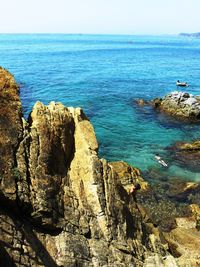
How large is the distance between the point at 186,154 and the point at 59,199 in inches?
1006

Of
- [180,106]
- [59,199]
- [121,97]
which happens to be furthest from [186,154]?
[121,97]

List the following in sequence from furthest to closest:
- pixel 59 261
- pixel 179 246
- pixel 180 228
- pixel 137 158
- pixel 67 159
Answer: pixel 137 158
pixel 180 228
pixel 179 246
pixel 67 159
pixel 59 261

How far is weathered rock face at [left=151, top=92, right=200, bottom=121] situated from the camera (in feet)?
171

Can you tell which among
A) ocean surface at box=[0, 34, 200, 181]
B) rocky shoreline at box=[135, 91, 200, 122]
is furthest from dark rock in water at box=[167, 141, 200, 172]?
rocky shoreline at box=[135, 91, 200, 122]

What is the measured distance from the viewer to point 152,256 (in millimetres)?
17375

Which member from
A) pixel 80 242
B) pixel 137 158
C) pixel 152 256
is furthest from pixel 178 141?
pixel 80 242

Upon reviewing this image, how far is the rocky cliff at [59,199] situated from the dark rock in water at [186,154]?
18564 millimetres

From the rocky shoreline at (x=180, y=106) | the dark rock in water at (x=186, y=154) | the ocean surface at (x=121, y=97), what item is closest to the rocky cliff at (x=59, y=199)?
the ocean surface at (x=121, y=97)

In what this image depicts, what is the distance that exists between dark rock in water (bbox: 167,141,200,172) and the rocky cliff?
18.6m

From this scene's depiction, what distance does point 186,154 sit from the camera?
125 ft

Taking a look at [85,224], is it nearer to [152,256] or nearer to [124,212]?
[124,212]

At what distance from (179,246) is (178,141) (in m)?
22.6

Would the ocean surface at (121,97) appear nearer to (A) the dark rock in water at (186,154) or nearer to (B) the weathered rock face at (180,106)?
(A) the dark rock in water at (186,154)

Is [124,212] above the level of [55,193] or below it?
below
